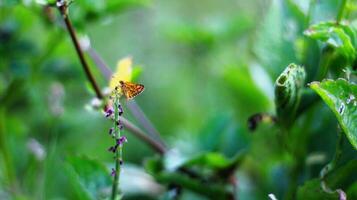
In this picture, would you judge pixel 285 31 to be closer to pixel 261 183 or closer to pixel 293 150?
pixel 293 150

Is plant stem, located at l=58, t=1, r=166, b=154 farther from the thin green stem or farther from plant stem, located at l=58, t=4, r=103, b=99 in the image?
the thin green stem

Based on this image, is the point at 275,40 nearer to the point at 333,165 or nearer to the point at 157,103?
the point at 333,165

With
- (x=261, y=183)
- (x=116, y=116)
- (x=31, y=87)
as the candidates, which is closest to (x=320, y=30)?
(x=116, y=116)

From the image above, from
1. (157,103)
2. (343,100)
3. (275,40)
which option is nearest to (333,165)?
(343,100)

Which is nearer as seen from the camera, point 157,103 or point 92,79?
point 92,79

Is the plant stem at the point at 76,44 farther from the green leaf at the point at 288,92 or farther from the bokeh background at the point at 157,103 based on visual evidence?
the green leaf at the point at 288,92

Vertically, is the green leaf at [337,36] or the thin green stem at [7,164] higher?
the thin green stem at [7,164]

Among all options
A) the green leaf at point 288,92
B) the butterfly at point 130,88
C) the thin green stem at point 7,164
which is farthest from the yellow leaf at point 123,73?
the thin green stem at point 7,164

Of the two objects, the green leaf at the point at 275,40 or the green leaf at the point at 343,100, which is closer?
the green leaf at the point at 343,100
